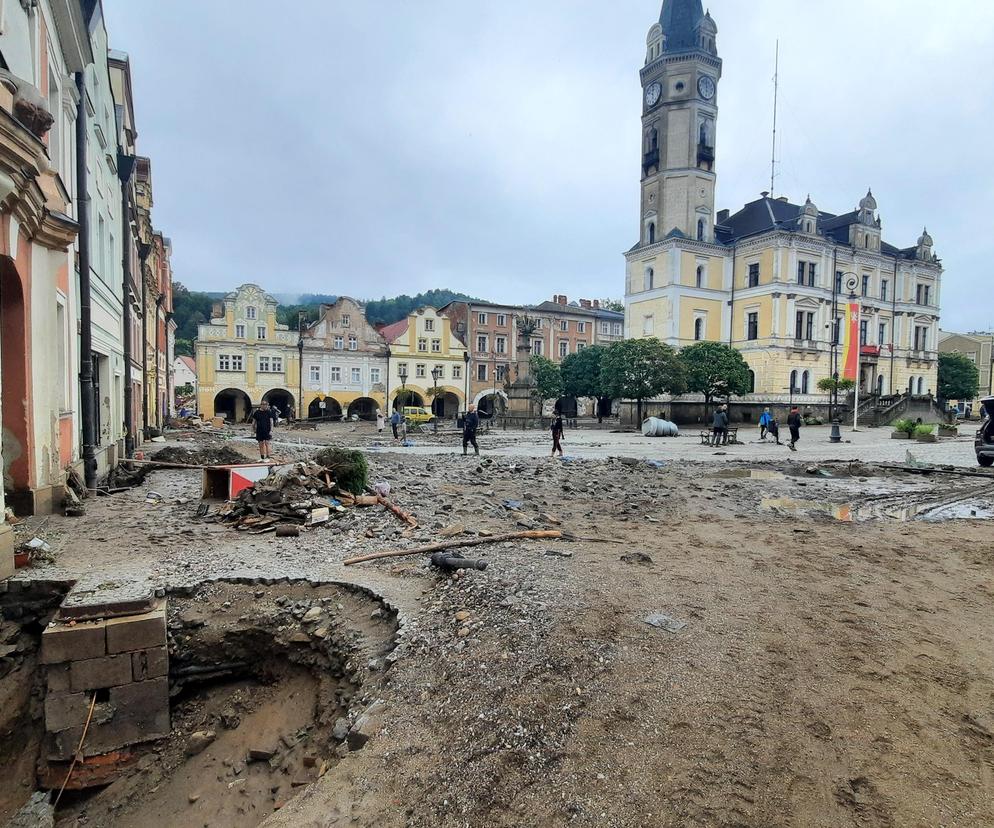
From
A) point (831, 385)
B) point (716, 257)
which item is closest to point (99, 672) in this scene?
point (831, 385)

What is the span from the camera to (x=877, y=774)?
2.95 meters

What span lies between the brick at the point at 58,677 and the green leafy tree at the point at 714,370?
43.8 metres

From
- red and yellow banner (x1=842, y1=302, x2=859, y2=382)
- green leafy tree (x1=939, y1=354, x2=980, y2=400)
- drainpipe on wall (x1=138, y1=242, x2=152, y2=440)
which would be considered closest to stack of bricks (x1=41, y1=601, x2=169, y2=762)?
drainpipe on wall (x1=138, y1=242, x2=152, y2=440)

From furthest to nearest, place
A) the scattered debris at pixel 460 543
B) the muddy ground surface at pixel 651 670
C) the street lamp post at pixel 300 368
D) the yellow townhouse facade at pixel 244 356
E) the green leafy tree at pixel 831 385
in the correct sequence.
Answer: the street lamp post at pixel 300 368 < the yellow townhouse facade at pixel 244 356 < the green leafy tree at pixel 831 385 < the scattered debris at pixel 460 543 < the muddy ground surface at pixel 651 670

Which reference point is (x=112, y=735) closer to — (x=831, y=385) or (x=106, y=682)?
(x=106, y=682)

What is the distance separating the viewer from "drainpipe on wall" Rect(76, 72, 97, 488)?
10252 mm

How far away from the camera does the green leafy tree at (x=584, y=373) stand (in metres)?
50.3

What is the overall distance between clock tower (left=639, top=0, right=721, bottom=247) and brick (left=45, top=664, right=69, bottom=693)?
56.8 meters

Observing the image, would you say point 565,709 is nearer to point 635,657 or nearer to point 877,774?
point 635,657

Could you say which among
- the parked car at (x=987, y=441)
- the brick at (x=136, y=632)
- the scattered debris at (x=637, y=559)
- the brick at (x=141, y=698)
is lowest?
the brick at (x=141, y=698)

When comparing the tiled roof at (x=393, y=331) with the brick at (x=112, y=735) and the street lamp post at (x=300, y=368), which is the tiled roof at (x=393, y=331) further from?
Result: the brick at (x=112, y=735)

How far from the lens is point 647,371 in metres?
42.8

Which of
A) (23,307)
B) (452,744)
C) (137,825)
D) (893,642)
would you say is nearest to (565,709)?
(452,744)

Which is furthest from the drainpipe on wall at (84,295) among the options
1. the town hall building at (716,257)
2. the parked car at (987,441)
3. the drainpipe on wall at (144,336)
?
the town hall building at (716,257)
